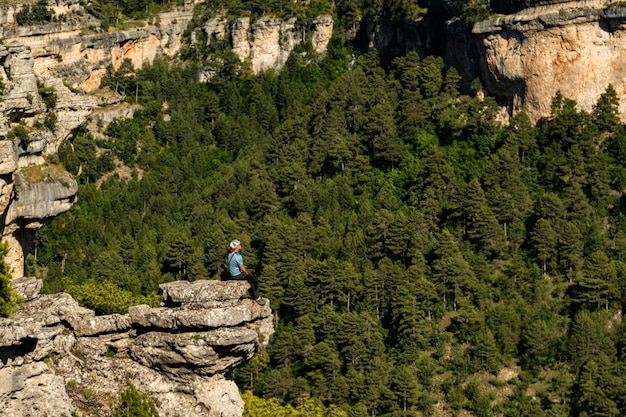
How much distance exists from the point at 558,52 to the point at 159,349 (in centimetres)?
6236

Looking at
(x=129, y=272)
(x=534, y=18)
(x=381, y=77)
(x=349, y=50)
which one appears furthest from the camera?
(x=349, y=50)

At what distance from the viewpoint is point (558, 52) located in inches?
3497

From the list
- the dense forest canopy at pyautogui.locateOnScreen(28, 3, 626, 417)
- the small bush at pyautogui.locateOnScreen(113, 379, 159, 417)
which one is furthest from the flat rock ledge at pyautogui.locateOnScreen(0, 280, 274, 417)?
the dense forest canopy at pyautogui.locateOnScreen(28, 3, 626, 417)

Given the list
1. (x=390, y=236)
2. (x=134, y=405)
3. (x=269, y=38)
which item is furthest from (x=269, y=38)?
(x=134, y=405)

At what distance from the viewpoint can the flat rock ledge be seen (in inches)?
1312

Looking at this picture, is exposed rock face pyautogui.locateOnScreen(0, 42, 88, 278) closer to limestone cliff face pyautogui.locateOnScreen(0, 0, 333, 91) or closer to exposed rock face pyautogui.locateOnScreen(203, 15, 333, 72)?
limestone cliff face pyautogui.locateOnScreen(0, 0, 333, 91)

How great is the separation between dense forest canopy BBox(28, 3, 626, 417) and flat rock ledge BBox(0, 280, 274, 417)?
18789 mm

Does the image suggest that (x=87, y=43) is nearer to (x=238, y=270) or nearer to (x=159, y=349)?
(x=238, y=270)

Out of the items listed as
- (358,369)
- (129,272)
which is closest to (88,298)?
(358,369)

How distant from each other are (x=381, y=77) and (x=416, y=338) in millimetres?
35152

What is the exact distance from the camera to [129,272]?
3270 inches

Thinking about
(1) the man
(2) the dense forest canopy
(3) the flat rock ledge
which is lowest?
(2) the dense forest canopy

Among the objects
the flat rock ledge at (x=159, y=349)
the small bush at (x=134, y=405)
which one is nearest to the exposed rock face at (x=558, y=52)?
the flat rock ledge at (x=159, y=349)

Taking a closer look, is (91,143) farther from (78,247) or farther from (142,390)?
(142,390)
